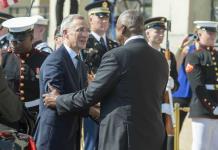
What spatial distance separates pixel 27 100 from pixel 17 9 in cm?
1345

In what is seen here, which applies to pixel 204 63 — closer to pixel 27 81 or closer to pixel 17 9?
pixel 27 81

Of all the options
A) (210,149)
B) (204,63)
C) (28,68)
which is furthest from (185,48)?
(28,68)

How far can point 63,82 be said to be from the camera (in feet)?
20.7

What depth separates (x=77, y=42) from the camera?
6.40 metres

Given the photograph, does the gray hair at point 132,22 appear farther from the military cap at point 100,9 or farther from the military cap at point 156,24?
the military cap at point 156,24

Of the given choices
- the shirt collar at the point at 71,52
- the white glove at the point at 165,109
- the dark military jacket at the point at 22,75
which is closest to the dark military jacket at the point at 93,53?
the white glove at the point at 165,109

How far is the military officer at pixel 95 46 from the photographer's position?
8.41 metres

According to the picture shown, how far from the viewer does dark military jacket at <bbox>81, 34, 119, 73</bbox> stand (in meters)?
8.41

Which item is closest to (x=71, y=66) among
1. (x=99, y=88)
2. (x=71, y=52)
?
(x=71, y=52)

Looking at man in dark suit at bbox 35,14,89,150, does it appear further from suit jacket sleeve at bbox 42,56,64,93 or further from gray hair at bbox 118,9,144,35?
gray hair at bbox 118,9,144,35

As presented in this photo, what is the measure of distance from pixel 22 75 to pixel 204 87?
2.80m

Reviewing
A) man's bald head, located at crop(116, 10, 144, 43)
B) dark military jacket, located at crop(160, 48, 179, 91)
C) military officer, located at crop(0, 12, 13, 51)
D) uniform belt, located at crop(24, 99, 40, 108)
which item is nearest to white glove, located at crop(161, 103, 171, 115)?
dark military jacket, located at crop(160, 48, 179, 91)

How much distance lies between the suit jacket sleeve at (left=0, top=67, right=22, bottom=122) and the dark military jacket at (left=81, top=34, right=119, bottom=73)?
279 cm

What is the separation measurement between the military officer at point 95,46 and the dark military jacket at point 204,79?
1.15 m
